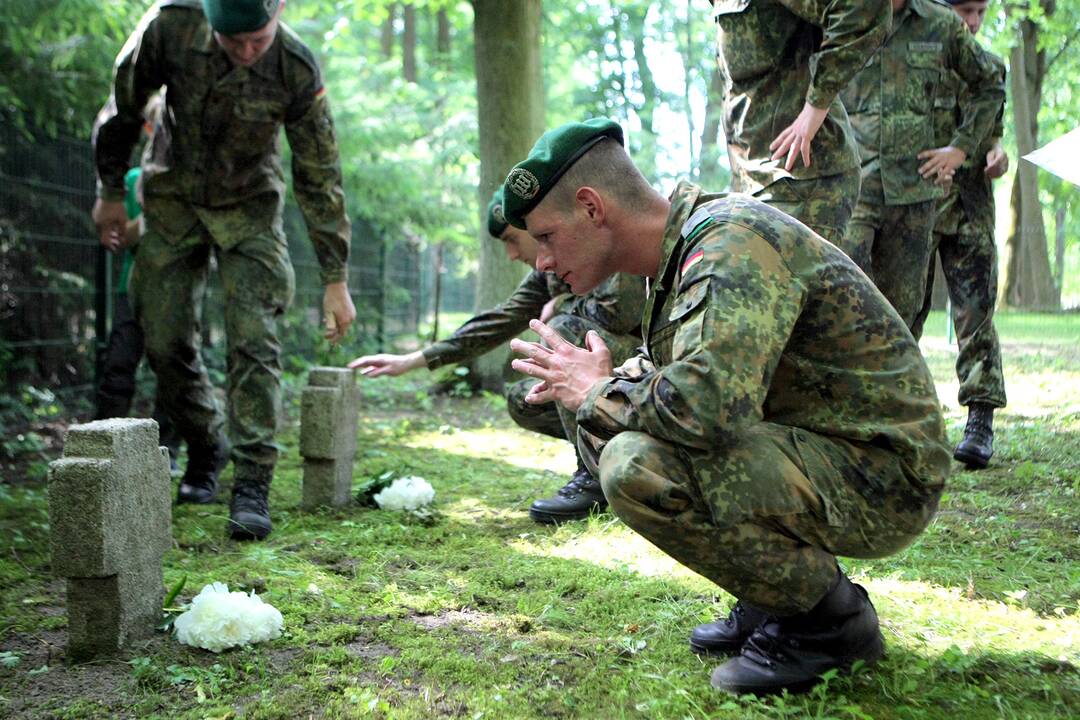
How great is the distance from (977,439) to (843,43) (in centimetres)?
223

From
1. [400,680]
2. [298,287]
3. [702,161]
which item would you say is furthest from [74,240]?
[702,161]

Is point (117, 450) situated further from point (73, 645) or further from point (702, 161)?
point (702, 161)

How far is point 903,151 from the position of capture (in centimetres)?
437

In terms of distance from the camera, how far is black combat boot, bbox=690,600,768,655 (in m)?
2.54

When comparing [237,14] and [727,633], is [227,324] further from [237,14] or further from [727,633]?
[727,633]

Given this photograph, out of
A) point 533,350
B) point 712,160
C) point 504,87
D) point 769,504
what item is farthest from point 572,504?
point 712,160

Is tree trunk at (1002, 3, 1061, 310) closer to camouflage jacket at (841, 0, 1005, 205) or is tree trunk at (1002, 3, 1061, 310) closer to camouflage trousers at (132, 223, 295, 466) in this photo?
camouflage jacket at (841, 0, 1005, 205)

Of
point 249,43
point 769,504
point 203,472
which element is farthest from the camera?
point 203,472

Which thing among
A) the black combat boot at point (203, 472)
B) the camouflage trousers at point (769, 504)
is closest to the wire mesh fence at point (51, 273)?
the black combat boot at point (203, 472)

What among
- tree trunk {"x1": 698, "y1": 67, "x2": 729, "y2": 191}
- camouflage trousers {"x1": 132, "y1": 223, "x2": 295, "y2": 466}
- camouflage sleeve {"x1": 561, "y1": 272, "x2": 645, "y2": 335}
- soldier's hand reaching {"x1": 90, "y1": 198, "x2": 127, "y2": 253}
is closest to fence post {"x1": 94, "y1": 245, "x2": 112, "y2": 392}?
soldier's hand reaching {"x1": 90, "y1": 198, "x2": 127, "y2": 253}

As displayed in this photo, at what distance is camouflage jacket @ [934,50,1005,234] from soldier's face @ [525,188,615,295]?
9.53ft

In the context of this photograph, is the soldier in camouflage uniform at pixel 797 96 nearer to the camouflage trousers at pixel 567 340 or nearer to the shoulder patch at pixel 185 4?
the camouflage trousers at pixel 567 340

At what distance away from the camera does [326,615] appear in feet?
9.61

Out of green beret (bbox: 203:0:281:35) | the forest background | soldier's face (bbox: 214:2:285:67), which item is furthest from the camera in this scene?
the forest background
